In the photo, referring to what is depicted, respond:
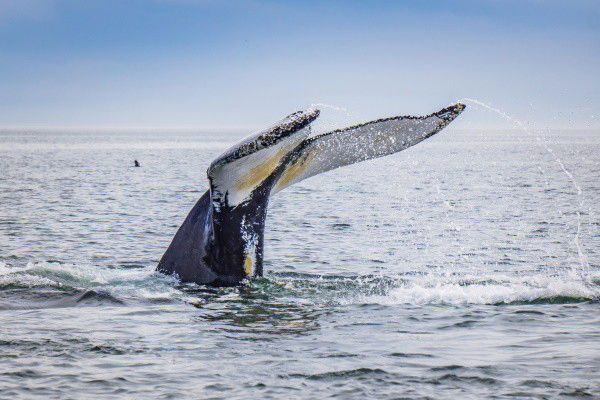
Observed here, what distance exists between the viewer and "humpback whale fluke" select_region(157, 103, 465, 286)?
6.38m

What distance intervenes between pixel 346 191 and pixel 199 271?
26.2 meters

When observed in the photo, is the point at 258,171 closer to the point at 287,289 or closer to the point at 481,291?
the point at 287,289

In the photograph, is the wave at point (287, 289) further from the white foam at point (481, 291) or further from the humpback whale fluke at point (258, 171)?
the humpback whale fluke at point (258, 171)

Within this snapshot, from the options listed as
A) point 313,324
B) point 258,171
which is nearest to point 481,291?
point 313,324

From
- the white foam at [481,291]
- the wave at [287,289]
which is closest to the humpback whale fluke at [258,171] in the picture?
the wave at [287,289]

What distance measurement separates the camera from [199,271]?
24.7 feet

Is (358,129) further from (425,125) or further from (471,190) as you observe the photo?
(471,190)

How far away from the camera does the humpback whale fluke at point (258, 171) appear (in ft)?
20.9

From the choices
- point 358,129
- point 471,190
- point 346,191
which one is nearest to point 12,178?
point 346,191

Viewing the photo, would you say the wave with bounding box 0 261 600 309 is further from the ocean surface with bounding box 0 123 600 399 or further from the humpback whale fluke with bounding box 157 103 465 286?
the humpback whale fluke with bounding box 157 103 465 286

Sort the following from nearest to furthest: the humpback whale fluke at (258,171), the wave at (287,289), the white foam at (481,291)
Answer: the humpback whale fluke at (258,171) → the wave at (287,289) → the white foam at (481,291)

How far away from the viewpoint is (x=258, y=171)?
6.81 m

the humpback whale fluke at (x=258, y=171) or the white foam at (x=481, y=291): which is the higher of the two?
the humpback whale fluke at (x=258, y=171)

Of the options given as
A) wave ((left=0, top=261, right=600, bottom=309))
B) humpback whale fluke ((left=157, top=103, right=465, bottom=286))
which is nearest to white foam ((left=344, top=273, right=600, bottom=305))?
wave ((left=0, top=261, right=600, bottom=309))
